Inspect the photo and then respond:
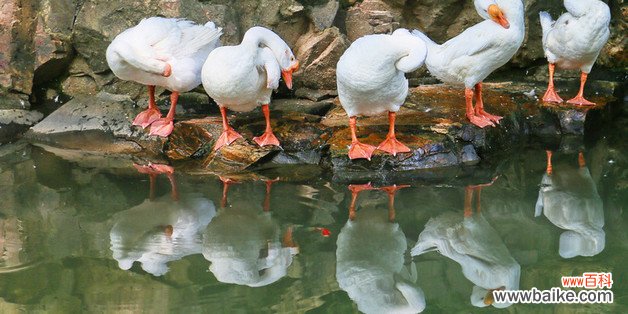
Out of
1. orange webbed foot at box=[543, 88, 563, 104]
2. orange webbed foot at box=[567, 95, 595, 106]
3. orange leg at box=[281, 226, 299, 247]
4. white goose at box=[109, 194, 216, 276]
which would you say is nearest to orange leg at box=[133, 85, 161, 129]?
white goose at box=[109, 194, 216, 276]

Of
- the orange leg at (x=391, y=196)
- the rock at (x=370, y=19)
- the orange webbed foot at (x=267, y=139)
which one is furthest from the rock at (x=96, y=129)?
the rock at (x=370, y=19)

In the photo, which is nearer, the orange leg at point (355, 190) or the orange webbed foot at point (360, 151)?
the orange leg at point (355, 190)

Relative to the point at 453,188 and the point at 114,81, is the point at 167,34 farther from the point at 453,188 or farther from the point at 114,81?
the point at 453,188

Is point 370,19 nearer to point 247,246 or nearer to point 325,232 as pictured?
point 325,232

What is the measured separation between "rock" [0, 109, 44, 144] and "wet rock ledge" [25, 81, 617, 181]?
0.58 feet

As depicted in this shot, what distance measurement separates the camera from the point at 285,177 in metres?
6.76

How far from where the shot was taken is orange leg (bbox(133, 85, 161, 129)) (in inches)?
304

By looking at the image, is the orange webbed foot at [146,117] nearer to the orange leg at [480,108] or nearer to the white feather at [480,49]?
the white feather at [480,49]

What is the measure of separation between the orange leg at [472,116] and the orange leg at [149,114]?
9.14 ft

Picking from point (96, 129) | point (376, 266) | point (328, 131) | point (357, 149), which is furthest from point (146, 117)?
point (376, 266)

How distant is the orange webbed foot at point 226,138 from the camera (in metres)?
7.10

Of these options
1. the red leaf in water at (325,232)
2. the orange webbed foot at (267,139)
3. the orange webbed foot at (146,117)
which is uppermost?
the orange webbed foot at (146,117)

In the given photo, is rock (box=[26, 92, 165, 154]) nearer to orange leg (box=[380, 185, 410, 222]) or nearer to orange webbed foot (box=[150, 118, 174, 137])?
orange webbed foot (box=[150, 118, 174, 137])

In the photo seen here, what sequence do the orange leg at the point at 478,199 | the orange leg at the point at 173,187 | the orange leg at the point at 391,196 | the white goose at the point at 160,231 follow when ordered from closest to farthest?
1. the white goose at the point at 160,231
2. the orange leg at the point at 391,196
3. the orange leg at the point at 478,199
4. the orange leg at the point at 173,187
